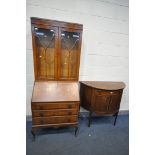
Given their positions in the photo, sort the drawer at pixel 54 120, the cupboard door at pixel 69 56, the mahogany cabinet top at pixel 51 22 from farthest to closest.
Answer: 1. the cupboard door at pixel 69 56
2. the drawer at pixel 54 120
3. the mahogany cabinet top at pixel 51 22

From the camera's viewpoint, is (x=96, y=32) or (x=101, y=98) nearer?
(x=101, y=98)

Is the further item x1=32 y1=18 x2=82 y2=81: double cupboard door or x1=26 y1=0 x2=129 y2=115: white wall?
x1=26 y1=0 x2=129 y2=115: white wall

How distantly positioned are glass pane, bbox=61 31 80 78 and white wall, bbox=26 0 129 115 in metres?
0.44

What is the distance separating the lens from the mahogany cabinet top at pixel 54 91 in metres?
2.11

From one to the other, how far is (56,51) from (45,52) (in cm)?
19

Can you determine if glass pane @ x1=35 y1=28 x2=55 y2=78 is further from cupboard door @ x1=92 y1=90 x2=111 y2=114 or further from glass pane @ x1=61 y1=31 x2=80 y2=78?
cupboard door @ x1=92 y1=90 x2=111 y2=114

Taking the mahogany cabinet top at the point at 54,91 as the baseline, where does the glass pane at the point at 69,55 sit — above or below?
above

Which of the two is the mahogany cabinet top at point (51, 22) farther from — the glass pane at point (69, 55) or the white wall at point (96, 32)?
the white wall at point (96, 32)

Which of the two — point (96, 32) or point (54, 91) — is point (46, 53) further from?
point (96, 32)

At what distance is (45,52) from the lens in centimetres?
227

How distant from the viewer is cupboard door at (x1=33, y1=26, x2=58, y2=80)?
216cm

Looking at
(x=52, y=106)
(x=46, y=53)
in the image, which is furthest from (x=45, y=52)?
(x=52, y=106)

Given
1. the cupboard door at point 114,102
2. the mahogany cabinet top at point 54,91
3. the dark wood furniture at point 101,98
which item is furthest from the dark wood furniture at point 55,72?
the cupboard door at point 114,102

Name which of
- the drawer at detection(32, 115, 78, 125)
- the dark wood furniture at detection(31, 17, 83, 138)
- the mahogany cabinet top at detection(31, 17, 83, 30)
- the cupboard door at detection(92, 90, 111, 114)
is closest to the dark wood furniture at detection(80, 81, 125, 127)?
the cupboard door at detection(92, 90, 111, 114)
